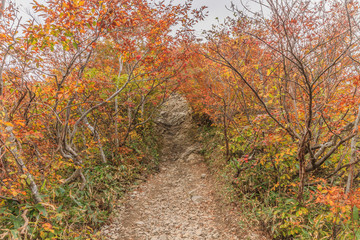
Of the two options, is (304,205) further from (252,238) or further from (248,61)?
(248,61)

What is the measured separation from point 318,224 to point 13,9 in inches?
303

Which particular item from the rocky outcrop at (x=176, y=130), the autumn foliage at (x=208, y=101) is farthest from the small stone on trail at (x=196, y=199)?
the rocky outcrop at (x=176, y=130)

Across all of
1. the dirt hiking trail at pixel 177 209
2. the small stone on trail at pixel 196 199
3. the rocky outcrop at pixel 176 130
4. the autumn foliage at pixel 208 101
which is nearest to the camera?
the autumn foliage at pixel 208 101

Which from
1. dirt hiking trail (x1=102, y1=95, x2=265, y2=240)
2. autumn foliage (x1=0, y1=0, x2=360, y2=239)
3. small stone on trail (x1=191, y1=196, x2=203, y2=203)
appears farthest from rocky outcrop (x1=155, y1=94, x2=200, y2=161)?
small stone on trail (x1=191, y1=196, x2=203, y2=203)

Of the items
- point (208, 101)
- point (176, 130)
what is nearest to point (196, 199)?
point (208, 101)

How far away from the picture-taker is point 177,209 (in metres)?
6.69

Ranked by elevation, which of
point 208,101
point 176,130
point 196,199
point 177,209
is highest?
point 208,101

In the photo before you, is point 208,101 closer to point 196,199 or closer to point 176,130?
point 196,199

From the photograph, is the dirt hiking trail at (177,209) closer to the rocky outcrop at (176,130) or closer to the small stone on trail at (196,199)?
the small stone on trail at (196,199)

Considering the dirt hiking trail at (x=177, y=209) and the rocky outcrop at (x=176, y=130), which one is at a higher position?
the rocky outcrop at (x=176, y=130)

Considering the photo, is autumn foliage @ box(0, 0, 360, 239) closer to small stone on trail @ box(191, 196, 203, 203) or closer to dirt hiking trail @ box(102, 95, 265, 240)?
dirt hiking trail @ box(102, 95, 265, 240)

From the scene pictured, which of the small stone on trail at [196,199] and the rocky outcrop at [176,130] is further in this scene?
the rocky outcrop at [176,130]

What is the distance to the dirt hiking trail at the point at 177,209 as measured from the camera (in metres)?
5.29

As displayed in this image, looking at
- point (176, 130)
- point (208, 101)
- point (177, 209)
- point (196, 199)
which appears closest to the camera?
point (177, 209)
